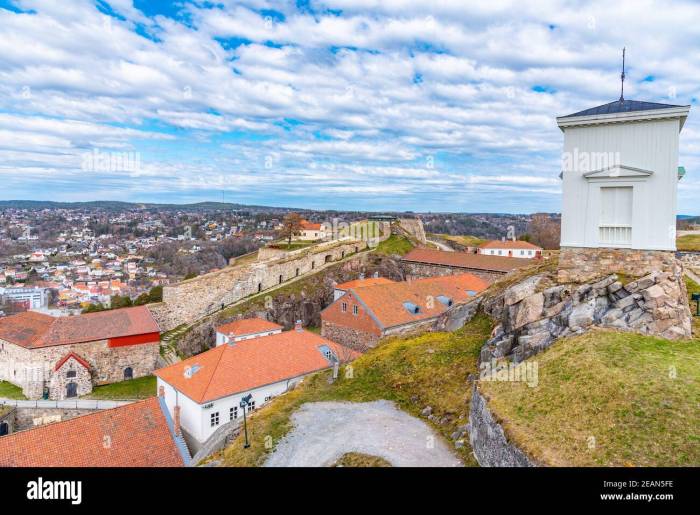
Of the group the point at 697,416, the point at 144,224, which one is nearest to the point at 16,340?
the point at 697,416

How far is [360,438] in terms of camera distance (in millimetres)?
11945

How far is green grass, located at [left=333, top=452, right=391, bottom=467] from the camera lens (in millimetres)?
10430

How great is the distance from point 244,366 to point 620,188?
19.8 m

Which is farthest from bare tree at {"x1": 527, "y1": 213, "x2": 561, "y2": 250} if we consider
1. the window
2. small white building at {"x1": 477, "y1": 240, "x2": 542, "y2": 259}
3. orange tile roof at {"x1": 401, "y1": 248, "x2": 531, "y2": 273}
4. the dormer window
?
the window

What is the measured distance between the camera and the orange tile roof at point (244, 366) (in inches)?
887

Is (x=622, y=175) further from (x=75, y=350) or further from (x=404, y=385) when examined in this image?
(x=75, y=350)

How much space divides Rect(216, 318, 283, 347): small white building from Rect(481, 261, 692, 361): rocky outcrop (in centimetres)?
2336

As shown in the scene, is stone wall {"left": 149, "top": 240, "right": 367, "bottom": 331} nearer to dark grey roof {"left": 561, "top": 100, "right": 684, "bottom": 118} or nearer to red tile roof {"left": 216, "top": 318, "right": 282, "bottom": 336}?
red tile roof {"left": 216, "top": 318, "right": 282, "bottom": 336}

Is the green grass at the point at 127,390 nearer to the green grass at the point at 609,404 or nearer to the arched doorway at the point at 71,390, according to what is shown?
the arched doorway at the point at 71,390

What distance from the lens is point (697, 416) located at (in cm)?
765

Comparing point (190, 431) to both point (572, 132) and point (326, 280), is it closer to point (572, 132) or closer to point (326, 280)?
point (572, 132)

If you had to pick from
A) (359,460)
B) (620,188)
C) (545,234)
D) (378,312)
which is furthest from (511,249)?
(359,460)

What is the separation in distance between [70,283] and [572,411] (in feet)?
255
